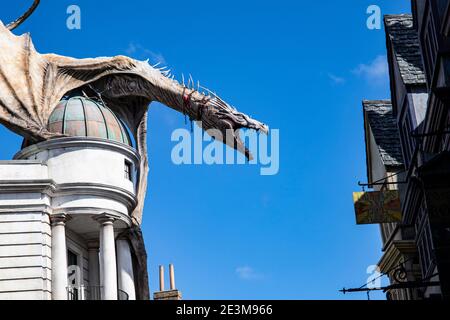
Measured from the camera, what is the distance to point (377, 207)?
3469 cm

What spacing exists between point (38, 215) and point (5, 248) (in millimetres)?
1626

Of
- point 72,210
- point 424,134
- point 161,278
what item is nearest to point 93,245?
point 72,210

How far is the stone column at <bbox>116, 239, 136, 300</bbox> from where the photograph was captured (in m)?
35.2

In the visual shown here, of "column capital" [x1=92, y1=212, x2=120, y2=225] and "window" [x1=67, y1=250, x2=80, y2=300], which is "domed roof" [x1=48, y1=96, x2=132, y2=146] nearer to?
"column capital" [x1=92, y1=212, x2=120, y2=225]

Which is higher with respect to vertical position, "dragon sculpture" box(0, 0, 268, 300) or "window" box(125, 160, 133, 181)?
"dragon sculpture" box(0, 0, 268, 300)

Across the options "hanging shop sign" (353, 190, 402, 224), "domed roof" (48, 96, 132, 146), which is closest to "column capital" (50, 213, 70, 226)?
"domed roof" (48, 96, 132, 146)

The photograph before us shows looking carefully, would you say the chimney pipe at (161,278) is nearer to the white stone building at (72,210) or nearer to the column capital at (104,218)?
the white stone building at (72,210)

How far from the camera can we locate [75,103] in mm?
35219

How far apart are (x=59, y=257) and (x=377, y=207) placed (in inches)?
485

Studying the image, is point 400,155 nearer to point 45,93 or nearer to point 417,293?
point 417,293

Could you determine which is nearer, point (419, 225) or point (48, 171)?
point (419, 225)

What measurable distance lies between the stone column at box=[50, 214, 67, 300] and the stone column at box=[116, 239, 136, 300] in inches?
150

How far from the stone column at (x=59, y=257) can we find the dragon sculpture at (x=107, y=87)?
412 cm
